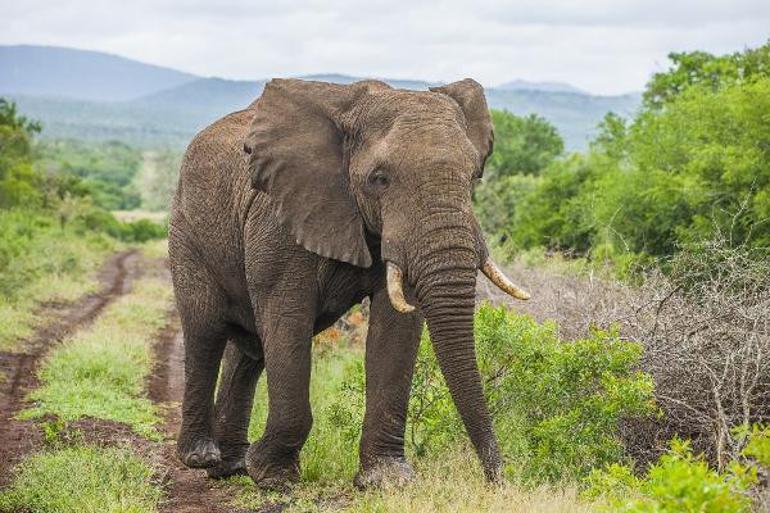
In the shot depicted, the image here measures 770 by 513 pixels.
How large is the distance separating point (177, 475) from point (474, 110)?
11.7ft

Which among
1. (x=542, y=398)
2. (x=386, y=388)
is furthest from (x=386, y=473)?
(x=542, y=398)

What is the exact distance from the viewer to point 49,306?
20.6 meters

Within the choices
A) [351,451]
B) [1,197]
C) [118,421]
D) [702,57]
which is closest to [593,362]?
[351,451]

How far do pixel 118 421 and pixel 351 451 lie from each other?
10.1 ft

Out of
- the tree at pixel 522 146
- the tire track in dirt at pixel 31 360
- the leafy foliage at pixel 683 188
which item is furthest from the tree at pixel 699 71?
the tire track in dirt at pixel 31 360

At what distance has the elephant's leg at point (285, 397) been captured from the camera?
7.46 metres

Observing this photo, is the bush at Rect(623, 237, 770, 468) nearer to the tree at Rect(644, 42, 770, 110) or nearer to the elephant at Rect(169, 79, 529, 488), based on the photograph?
the elephant at Rect(169, 79, 529, 488)

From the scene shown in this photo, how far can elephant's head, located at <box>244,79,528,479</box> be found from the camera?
21.1 ft

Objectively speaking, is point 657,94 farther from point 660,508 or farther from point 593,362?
point 660,508

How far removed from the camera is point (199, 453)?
8.81 metres

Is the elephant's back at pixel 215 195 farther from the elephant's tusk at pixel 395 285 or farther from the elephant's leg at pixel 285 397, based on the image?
the elephant's tusk at pixel 395 285

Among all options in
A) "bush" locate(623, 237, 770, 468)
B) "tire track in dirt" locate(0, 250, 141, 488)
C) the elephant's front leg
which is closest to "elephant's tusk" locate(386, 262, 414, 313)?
the elephant's front leg

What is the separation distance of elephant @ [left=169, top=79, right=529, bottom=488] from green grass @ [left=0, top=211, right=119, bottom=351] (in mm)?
7773

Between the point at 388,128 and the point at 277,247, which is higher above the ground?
the point at 388,128
